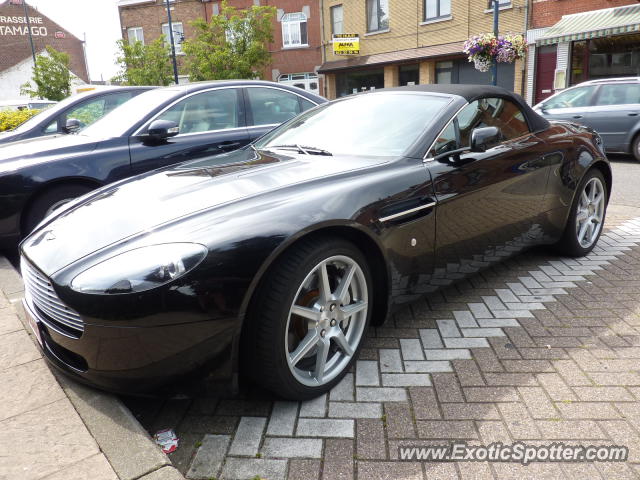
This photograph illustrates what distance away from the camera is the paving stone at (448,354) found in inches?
106

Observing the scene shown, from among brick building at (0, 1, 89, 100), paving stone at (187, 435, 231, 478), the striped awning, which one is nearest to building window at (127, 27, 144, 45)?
brick building at (0, 1, 89, 100)

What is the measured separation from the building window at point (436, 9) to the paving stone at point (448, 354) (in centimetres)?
2157

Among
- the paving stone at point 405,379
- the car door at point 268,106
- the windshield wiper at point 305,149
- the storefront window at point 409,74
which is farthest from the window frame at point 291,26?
the paving stone at point 405,379

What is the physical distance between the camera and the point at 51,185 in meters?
4.32

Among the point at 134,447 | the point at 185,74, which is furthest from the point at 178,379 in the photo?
the point at 185,74

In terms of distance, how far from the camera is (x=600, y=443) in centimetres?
201

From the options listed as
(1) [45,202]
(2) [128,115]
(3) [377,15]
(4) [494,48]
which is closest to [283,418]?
(1) [45,202]

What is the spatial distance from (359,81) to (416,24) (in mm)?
4881

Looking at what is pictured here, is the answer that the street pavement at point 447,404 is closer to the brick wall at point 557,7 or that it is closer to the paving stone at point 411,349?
the paving stone at point 411,349

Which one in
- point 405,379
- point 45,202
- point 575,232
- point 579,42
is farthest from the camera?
point 579,42

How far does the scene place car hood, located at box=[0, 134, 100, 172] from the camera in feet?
14.1

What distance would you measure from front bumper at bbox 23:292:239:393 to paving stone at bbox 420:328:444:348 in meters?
1.29

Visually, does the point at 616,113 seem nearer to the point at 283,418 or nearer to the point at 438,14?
the point at 283,418

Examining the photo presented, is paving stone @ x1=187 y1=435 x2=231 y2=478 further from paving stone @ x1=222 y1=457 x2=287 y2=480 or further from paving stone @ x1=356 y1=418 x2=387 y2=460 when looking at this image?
paving stone @ x1=356 y1=418 x2=387 y2=460
